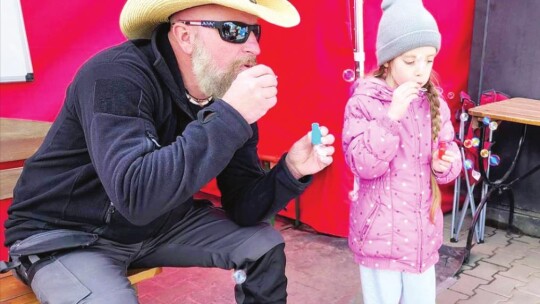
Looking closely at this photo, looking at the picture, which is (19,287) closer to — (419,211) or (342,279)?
(419,211)

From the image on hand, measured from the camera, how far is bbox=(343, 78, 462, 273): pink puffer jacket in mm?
2033

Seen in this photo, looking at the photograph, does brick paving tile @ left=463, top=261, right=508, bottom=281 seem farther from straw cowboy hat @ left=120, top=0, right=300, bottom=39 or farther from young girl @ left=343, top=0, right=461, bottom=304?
straw cowboy hat @ left=120, top=0, right=300, bottom=39

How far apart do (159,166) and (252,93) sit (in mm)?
349

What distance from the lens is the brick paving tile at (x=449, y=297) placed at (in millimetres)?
2796

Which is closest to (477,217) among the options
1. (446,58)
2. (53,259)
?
(446,58)

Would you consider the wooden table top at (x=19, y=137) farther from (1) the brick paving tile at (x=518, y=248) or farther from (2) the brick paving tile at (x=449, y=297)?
(1) the brick paving tile at (x=518, y=248)

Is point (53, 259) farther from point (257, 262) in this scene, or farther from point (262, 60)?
point (262, 60)

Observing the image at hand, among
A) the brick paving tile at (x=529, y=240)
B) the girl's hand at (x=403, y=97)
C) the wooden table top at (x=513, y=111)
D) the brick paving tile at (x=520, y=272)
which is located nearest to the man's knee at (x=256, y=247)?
the girl's hand at (x=403, y=97)

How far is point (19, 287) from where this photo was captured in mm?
1879

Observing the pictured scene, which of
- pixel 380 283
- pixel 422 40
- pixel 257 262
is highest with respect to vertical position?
pixel 422 40

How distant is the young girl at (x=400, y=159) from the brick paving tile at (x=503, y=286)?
100 centimetres

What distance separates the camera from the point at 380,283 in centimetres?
212

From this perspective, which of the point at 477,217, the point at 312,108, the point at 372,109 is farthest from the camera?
the point at 312,108

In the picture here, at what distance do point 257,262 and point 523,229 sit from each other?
8.71 feet
